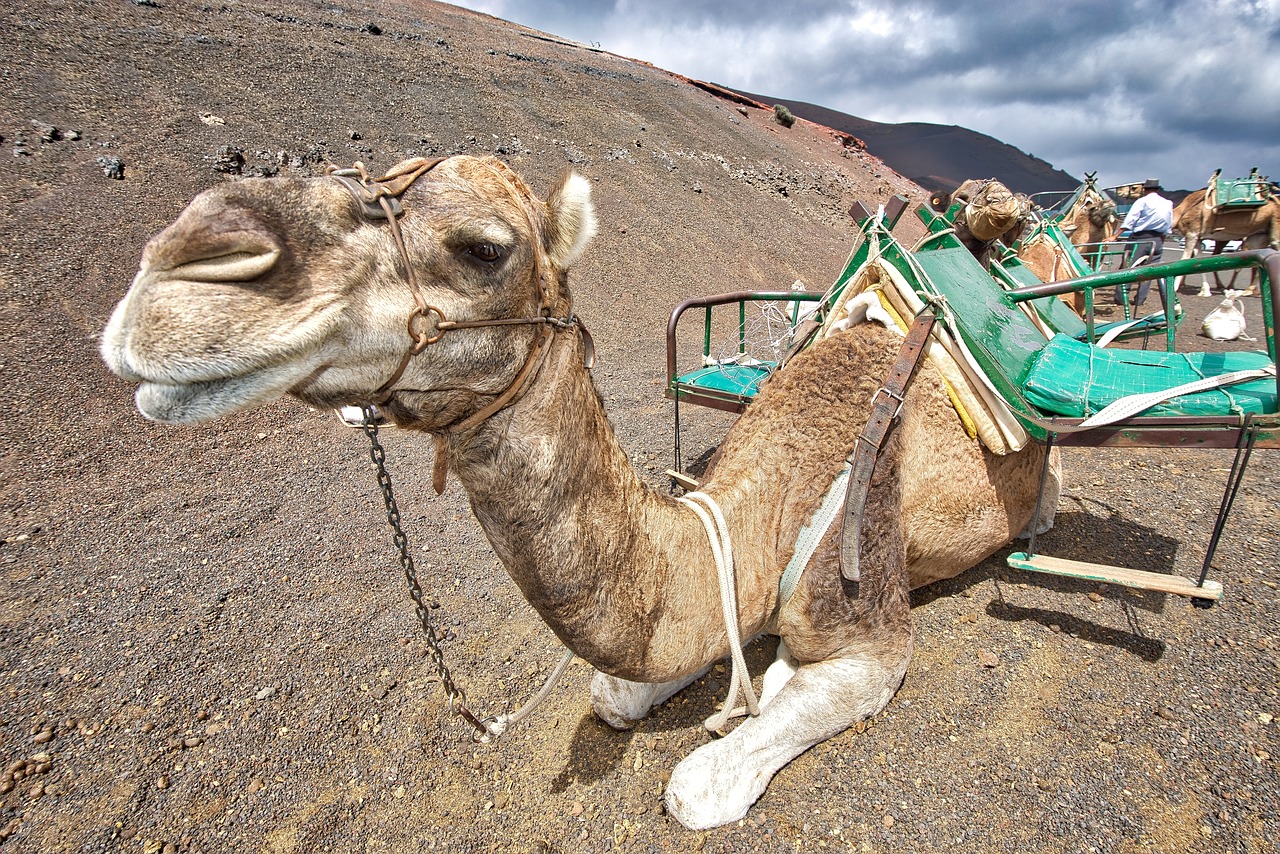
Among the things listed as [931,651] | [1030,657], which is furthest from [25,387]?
[1030,657]

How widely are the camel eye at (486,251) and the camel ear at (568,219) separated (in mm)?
198

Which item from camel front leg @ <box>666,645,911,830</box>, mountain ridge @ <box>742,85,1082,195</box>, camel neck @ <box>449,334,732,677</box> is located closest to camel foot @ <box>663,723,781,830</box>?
camel front leg @ <box>666,645,911,830</box>

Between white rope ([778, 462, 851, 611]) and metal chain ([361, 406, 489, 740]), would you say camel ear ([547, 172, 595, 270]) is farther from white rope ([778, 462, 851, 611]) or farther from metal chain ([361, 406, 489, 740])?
white rope ([778, 462, 851, 611])

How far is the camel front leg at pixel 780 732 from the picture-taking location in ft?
7.09

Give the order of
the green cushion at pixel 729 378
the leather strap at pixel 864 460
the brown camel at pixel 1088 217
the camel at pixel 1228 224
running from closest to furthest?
the leather strap at pixel 864 460 < the green cushion at pixel 729 378 < the camel at pixel 1228 224 < the brown camel at pixel 1088 217

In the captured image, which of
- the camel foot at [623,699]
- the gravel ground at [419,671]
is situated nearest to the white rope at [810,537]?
the camel foot at [623,699]

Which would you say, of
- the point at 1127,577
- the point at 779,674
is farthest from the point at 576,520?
the point at 1127,577

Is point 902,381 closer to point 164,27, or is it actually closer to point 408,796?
point 408,796

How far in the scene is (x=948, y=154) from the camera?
5766cm

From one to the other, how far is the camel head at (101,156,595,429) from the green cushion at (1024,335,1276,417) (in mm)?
2216

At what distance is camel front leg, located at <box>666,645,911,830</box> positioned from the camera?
7.09ft

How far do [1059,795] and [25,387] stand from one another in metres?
8.25

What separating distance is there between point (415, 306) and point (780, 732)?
1984 mm

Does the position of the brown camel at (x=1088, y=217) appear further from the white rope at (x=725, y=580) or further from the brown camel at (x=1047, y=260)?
the white rope at (x=725, y=580)
